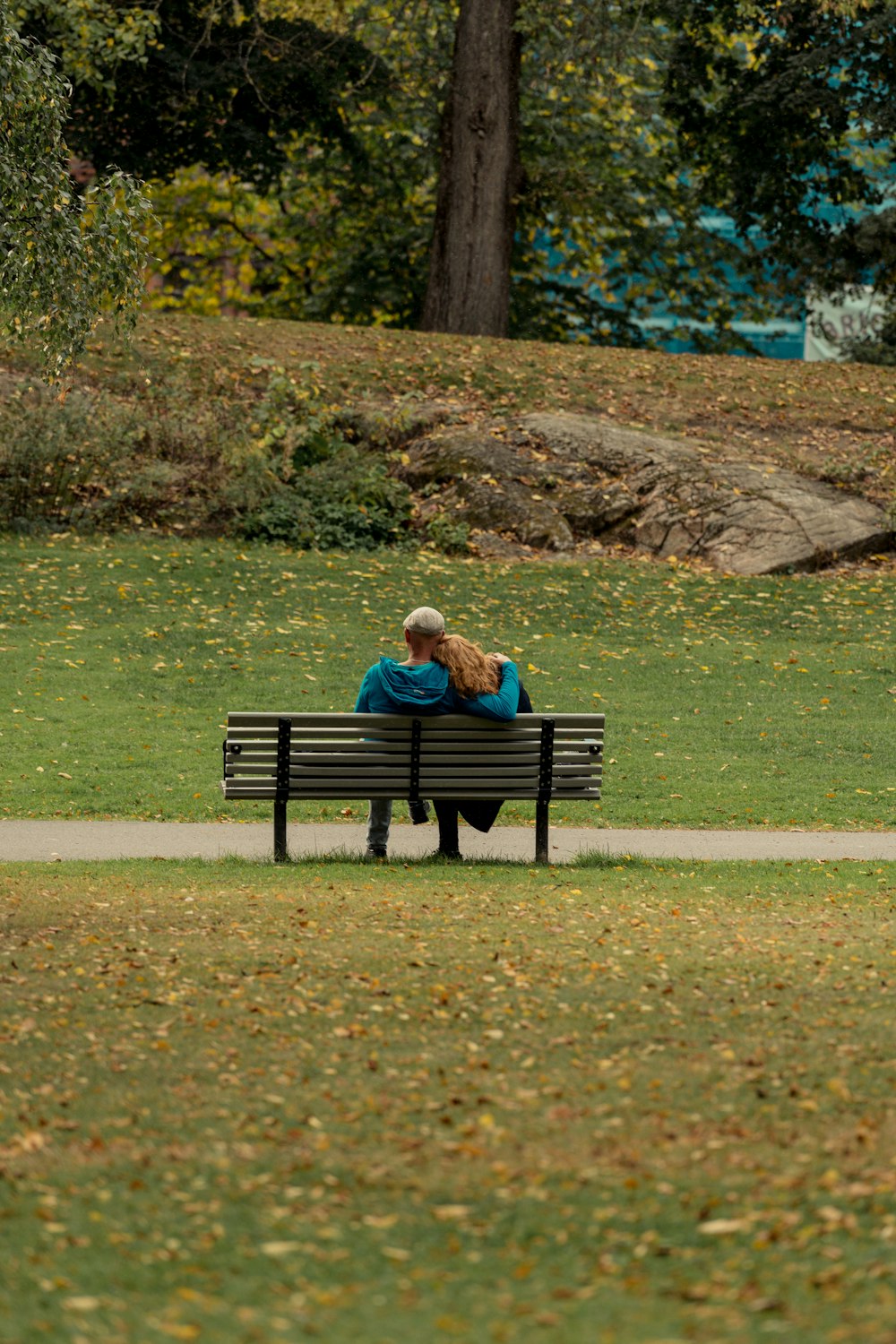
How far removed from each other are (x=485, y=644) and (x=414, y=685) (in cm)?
700

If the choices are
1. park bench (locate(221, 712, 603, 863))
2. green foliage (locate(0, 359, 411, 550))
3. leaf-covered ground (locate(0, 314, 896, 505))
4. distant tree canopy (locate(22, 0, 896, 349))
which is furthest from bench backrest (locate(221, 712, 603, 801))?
distant tree canopy (locate(22, 0, 896, 349))

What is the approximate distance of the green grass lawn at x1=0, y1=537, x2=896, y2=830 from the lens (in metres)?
11.1

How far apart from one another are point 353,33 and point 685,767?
19654 millimetres

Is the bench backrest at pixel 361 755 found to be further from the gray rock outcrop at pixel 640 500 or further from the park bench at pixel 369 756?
the gray rock outcrop at pixel 640 500

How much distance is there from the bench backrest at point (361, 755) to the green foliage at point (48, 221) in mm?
2351

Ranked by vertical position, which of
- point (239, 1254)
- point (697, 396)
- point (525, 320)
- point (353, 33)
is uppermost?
point (353, 33)

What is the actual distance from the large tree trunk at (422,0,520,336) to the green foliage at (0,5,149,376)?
647 inches

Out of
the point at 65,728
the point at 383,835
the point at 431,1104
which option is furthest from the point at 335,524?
the point at 431,1104

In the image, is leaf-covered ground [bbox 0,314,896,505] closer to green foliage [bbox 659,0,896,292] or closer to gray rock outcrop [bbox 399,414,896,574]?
gray rock outcrop [bbox 399,414,896,574]

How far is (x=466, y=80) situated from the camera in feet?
79.9

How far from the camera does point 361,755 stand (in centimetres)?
863

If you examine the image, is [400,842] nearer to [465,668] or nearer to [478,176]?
[465,668]

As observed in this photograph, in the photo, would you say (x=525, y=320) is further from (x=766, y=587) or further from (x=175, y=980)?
(x=175, y=980)

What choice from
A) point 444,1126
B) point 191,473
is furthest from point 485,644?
point 444,1126
